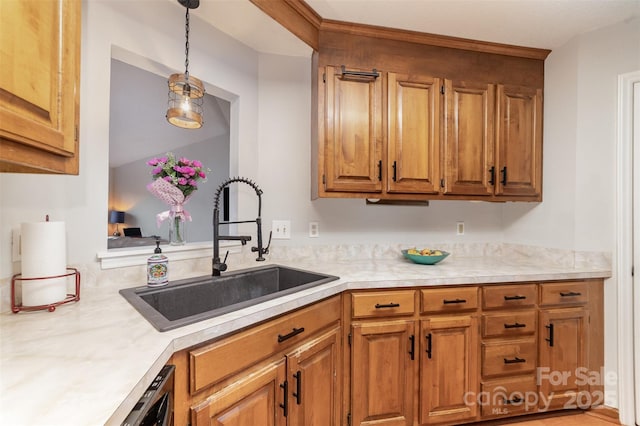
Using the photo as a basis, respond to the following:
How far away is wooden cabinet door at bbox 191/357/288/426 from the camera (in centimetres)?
87

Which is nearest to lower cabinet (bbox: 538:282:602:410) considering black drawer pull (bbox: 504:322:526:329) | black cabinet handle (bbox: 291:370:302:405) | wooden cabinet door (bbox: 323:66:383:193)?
black drawer pull (bbox: 504:322:526:329)

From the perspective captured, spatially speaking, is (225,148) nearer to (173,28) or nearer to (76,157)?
(173,28)

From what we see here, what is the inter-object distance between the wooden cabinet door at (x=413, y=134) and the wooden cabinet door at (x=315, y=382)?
1019mm

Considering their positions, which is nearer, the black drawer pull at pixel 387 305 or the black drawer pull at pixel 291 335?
the black drawer pull at pixel 291 335

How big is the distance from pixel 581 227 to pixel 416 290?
4.14 feet

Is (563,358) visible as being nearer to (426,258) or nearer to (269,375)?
(426,258)

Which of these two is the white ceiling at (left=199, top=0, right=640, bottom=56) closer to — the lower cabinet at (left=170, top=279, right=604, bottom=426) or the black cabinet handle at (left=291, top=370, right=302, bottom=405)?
the lower cabinet at (left=170, top=279, right=604, bottom=426)

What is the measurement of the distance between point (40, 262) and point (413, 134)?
1924mm

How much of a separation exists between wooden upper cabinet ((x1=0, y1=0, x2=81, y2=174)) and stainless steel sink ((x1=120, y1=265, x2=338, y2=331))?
0.54 m

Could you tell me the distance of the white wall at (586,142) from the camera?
1775mm

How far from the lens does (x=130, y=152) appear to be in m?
4.84

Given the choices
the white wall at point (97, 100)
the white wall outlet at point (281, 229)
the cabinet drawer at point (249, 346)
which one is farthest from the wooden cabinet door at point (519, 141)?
the white wall at point (97, 100)

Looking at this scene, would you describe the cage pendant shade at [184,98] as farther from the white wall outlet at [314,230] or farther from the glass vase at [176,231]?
the white wall outlet at [314,230]

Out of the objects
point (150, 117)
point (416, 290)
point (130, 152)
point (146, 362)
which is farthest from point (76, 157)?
point (130, 152)
